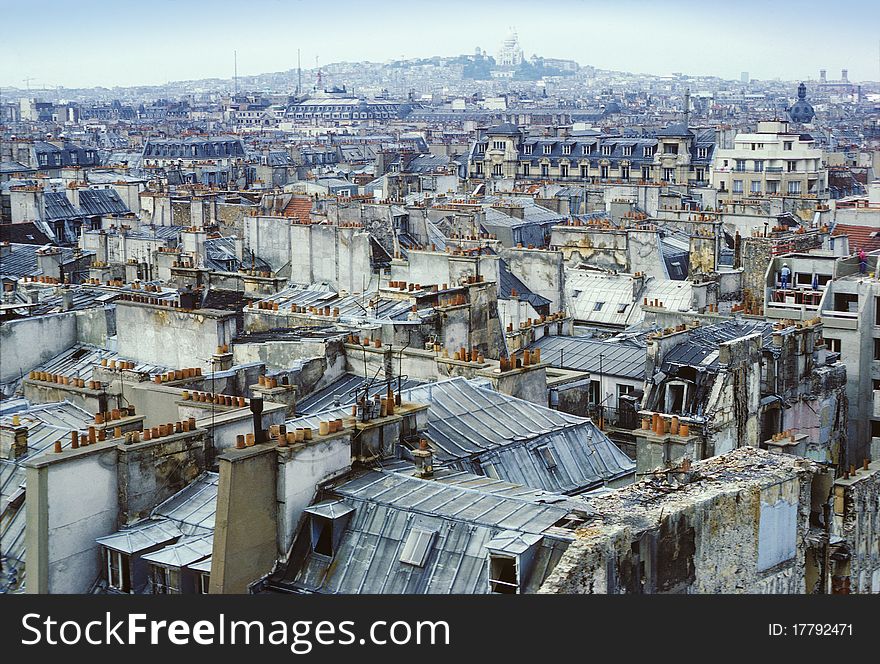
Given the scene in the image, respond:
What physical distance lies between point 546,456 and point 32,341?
13254 millimetres

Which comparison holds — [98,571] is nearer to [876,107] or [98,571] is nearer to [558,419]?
[558,419]

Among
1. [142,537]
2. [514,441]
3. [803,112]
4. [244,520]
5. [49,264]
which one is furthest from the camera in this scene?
[803,112]

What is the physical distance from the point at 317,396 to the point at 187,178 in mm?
72872

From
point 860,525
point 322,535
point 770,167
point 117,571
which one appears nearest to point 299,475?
point 322,535

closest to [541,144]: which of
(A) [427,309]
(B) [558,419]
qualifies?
(A) [427,309]

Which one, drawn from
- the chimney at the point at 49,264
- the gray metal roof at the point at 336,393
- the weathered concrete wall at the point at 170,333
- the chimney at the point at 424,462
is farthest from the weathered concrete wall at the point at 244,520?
the chimney at the point at 49,264

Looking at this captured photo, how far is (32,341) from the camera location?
29.6m

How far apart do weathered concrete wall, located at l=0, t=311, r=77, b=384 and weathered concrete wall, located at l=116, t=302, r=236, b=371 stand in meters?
1.57

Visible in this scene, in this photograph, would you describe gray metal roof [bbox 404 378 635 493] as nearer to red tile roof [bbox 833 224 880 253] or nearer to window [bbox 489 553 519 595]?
window [bbox 489 553 519 595]

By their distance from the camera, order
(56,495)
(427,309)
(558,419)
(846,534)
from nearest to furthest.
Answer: (56,495)
(846,534)
(558,419)
(427,309)

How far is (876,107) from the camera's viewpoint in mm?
90375

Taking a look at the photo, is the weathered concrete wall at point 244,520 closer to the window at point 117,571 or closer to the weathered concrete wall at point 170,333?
the window at point 117,571

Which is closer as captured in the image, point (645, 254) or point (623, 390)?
point (623, 390)

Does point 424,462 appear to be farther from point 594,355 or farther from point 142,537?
point 594,355
